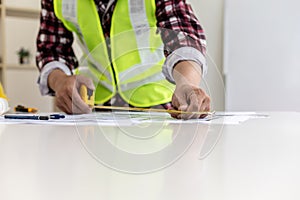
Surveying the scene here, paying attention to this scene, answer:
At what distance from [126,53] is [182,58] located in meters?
0.13

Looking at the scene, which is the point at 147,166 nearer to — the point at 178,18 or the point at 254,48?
the point at 178,18

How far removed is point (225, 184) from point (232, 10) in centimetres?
→ 260

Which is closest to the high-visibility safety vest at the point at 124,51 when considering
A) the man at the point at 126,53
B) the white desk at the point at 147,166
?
the man at the point at 126,53

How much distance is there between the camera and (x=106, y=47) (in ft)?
2.47

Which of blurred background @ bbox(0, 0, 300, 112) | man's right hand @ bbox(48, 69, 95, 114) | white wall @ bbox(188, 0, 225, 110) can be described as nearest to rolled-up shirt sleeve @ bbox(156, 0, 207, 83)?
man's right hand @ bbox(48, 69, 95, 114)

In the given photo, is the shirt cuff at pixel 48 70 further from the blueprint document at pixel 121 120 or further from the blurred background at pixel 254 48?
the blurred background at pixel 254 48

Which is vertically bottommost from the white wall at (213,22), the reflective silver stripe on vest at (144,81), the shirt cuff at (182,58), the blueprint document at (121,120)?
the blueprint document at (121,120)

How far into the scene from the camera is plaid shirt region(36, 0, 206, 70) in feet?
3.50

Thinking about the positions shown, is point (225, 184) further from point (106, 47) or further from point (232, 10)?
point (232, 10)

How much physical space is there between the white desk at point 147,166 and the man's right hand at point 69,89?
276mm

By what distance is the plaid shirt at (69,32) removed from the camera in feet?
3.50

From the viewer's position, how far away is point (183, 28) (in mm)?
1057

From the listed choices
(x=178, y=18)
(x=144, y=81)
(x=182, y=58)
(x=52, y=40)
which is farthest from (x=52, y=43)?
(x=182, y=58)

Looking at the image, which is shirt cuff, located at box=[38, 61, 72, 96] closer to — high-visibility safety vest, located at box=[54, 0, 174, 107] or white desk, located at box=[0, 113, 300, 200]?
high-visibility safety vest, located at box=[54, 0, 174, 107]
